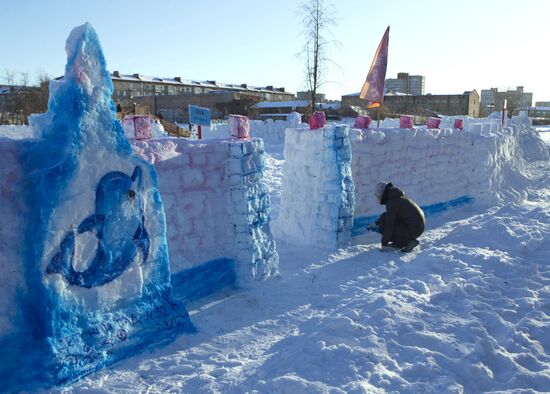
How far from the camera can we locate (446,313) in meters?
4.07

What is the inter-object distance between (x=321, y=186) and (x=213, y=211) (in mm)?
1940

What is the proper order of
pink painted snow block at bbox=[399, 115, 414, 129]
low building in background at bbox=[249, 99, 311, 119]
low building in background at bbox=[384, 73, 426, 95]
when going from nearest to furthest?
pink painted snow block at bbox=[399, 115, 414, 129]
low building in background at bbox=[249, 99, 311, 119]
low building in background at bbox=[384, 73, 426, 95]

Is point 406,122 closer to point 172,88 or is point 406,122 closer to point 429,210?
point 429,210

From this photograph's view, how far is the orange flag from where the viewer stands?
697cm

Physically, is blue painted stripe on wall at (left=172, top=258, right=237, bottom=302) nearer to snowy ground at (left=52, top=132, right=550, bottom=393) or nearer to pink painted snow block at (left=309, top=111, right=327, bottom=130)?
snowy ground at (left=52, top=132, right=550, bottom=393)

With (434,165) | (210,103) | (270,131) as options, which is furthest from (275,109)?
(434,165)

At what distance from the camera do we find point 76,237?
117 inches

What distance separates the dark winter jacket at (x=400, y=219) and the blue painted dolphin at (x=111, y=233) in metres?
3.48

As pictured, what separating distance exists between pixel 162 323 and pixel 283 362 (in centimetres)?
99

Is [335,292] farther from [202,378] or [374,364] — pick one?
[202,378]

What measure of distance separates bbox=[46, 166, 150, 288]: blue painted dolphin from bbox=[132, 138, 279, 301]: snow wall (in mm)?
628

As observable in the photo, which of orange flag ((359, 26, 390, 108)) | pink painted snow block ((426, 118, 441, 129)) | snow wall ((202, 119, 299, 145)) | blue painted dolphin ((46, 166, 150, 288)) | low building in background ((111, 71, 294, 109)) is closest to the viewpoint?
blue painted dolphin ((46, 166, 150, 288))

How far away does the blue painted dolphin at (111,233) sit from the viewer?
2.94m

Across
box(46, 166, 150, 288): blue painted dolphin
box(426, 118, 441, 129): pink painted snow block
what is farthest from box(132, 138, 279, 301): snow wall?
box(426, 118, 441, 129): pink painted snow block
